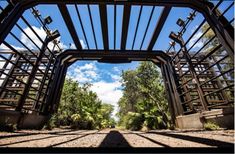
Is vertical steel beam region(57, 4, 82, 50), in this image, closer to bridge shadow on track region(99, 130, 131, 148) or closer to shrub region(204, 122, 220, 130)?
bridge shadow on track region(99, 130, 131, 148)

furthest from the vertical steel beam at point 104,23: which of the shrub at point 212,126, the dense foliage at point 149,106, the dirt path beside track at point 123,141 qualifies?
the dense foliage at point 149,106

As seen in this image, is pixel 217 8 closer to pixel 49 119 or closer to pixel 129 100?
pixel 49 119

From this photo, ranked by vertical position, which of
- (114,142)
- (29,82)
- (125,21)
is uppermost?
(125,21)

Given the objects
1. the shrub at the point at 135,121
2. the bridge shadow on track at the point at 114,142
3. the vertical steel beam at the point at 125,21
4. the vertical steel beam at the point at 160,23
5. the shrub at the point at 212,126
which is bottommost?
the bridge shadow on track at the point at 114,142

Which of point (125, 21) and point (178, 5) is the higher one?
point (125, 21)

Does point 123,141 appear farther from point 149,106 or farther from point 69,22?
point 149,106

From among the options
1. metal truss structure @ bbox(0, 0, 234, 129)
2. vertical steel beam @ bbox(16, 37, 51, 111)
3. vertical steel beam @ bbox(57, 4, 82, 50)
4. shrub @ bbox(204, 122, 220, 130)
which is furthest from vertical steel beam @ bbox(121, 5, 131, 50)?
shrub @ bbox(204, 122, 220, 130)

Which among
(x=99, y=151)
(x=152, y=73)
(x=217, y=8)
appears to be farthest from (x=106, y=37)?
(x=152, y=73)

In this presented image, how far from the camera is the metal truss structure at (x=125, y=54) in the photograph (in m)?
3.49

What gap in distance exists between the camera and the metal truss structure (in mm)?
3494

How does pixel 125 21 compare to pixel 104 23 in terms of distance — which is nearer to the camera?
pixel 125 21

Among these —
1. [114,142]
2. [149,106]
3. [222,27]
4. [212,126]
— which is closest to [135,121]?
[149,106]

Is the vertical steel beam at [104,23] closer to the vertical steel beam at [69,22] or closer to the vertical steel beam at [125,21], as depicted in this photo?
the vertical steel beam at [125,21]

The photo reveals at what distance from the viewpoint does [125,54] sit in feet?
22.9
